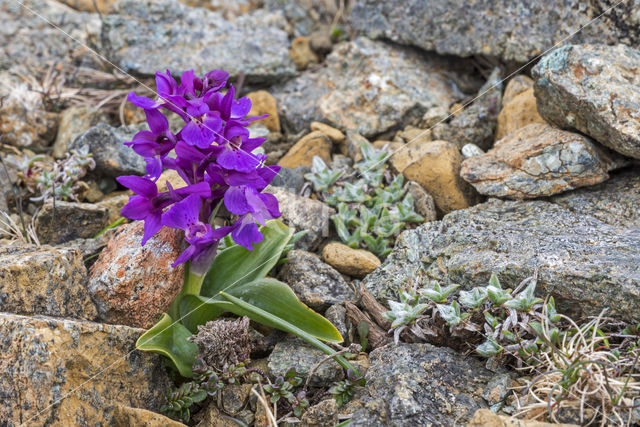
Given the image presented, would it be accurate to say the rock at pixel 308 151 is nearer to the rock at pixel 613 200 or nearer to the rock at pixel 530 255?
the rock at pixel 530 255

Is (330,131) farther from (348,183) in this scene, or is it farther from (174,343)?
(174,343)

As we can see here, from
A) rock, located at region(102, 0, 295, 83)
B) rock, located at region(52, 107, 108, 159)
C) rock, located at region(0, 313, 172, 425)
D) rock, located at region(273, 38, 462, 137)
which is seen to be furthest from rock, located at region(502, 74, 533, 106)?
rock, located at region(52, 107, 108, 159)

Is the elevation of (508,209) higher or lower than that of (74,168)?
higher

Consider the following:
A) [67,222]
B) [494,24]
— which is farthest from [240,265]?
[494,24]

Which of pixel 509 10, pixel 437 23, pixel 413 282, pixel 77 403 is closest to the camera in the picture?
pixel 77 403

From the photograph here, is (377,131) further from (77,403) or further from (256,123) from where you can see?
(77,403)

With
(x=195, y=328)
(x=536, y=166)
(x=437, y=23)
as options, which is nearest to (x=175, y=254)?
(x=195, y=328)
